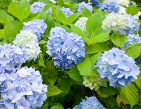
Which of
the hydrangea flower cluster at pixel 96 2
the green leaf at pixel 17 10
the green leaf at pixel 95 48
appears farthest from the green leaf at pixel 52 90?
the hydrangea flower cluster at pixel 96 2

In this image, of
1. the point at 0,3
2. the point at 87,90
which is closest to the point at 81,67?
the point at 87,90

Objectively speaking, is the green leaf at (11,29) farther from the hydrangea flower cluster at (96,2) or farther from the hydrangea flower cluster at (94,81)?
the hydrangea flower cluster at (96,2)

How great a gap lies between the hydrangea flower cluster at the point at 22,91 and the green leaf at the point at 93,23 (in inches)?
25.9

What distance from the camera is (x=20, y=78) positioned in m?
1.04

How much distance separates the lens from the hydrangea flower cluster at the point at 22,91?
3.22 ft

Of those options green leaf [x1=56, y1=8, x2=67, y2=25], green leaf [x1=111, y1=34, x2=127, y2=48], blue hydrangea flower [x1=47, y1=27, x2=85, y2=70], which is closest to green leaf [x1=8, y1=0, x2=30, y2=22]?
green leaf [x1=56, y1=8, x2=67, y2=25]

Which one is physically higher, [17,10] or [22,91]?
[17,10]

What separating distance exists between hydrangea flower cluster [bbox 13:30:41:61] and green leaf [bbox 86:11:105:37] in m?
0.46

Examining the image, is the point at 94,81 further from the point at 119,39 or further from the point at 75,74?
the point at 119,39

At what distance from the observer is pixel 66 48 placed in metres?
1.30

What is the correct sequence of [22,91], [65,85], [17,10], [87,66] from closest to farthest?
[22,91] < [87,66] < [65,85] < [17,10]

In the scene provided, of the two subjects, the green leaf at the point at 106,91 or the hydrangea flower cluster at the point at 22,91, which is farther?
the green leaf at the point at 106,91

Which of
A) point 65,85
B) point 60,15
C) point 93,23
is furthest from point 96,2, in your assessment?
point 65,85

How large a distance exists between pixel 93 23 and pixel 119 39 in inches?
10.2
